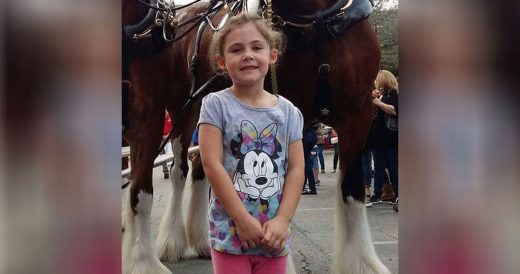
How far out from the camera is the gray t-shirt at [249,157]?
1829 millimetres

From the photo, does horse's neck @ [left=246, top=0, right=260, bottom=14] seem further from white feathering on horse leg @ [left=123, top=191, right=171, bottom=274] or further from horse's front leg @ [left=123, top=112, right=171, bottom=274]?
white feathering on horse leg @ [left=123, top=191, right=171, bottom=274]

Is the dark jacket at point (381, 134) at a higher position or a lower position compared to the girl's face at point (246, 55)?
lower

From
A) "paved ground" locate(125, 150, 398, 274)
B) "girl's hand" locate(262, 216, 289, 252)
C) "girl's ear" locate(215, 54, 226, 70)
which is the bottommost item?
"paved ground" locate(125, 150, 398, 274)

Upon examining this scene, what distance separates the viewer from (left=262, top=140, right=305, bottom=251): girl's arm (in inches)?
71.2

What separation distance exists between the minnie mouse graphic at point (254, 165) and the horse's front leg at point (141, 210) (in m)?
1.57

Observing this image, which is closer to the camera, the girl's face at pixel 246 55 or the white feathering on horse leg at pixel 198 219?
the girl's face at pixel 246 55

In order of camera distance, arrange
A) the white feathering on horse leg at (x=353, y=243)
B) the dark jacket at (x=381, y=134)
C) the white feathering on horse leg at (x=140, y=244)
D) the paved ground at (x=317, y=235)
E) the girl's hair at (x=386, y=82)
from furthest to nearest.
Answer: the dark jacket at (x=381, y=134) → the girl's hair at (x=386, y=82) → the paved ground at (x=317, y=235) → the white feathering on horse leg at (x=140, y=244) → the white feathering on horse leg at (x=353, y=243)

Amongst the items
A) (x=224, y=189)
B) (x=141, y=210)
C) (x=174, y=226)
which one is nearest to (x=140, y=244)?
(x=141, y=210)

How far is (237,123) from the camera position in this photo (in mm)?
1832

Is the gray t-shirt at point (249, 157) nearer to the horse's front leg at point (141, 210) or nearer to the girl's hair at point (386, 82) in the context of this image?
the horse's front leg at point (141, 210)

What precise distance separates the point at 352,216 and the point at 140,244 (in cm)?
117

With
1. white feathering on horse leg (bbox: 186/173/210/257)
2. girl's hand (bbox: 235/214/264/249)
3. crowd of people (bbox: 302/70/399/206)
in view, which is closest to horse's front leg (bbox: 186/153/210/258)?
white feathering on horse leg (bbox: 186/173/210/257)

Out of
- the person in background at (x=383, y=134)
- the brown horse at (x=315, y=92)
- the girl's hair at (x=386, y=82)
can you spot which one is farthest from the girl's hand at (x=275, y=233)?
the girl's hair at (x=386, y=82)
